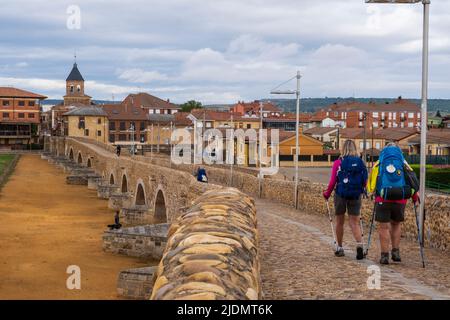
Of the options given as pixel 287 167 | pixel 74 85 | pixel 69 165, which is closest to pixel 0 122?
pixel 69 165

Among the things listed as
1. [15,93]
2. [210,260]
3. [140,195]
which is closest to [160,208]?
[140,195]

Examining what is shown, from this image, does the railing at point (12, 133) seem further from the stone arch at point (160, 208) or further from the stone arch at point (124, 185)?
the stone arch at point (160, 208)

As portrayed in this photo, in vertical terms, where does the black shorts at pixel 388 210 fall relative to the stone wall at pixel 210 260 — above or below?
below

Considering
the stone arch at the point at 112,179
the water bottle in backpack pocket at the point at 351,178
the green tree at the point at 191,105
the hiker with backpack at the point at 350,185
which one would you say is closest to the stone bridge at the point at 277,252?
the hiker with backpack at the point at 350,185

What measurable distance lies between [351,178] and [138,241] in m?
17.4

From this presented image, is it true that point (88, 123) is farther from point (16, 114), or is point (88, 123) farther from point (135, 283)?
point (135, 283)

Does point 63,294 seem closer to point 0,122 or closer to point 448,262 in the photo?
point 448,262

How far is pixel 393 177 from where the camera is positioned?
895 centimetres

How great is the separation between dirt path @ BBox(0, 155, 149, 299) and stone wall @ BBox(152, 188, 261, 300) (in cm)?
1319

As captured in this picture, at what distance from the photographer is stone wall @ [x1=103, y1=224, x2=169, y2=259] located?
82.6ft

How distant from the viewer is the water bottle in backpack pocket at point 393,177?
891 centimetres

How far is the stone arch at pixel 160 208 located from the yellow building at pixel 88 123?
72750mm

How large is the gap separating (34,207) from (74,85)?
9880 cm

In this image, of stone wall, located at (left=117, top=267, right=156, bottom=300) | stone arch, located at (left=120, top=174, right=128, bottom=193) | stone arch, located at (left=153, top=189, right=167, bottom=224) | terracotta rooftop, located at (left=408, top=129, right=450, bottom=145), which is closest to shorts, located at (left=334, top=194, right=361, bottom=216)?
stone wall, located at (left=117, top=267, right=156, bottom=300)
